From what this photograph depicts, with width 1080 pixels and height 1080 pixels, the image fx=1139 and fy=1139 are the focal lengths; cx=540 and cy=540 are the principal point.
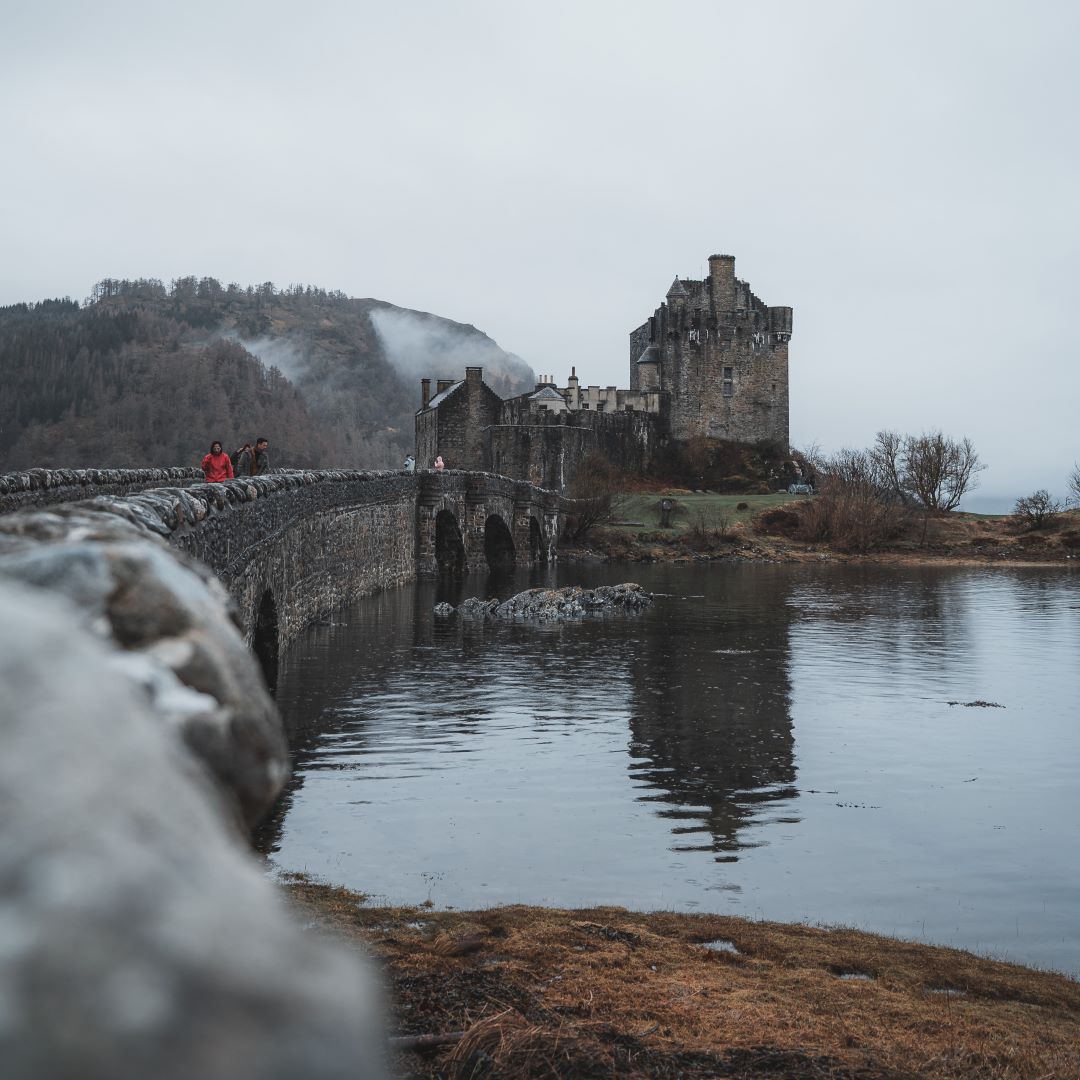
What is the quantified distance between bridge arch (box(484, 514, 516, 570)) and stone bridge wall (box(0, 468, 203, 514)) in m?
21.3

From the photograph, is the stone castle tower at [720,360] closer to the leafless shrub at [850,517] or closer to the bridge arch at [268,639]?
the leafless shrub at [850,517]

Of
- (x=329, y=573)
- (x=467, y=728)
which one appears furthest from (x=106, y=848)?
(x=329, y=573)

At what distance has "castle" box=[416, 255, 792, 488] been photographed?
6084 cm

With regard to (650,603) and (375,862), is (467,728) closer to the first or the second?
(375,862)

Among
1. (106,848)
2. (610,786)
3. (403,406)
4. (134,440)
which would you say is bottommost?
(610,786)

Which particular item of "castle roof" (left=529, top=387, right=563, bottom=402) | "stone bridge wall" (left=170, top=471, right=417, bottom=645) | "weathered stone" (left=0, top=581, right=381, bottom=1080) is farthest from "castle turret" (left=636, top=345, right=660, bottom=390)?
"weathered stone" (left=0, top=581, right=381, bottom=1080)

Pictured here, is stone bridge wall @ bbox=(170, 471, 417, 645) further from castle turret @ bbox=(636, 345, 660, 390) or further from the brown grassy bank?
castle turret @ bbox=(636, 345, 660, 390)

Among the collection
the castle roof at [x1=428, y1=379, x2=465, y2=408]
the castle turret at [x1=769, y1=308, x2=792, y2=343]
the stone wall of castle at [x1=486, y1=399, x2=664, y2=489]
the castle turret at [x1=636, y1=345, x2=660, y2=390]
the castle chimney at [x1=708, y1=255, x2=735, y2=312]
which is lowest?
the stone wall of castle at [x1=486, y1=399, x2=664, y2=489]

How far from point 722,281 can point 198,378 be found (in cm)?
5097

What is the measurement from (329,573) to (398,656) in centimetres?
489

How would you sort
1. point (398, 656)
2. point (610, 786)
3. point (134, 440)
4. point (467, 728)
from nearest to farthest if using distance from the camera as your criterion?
1. point (610, 786)
2. point (467, 728)
3. point (398, 656)
4. point (134, 440)

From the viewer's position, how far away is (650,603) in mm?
28016

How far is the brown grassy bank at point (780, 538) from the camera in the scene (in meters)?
49.2

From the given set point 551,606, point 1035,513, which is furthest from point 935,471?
point 551,606
